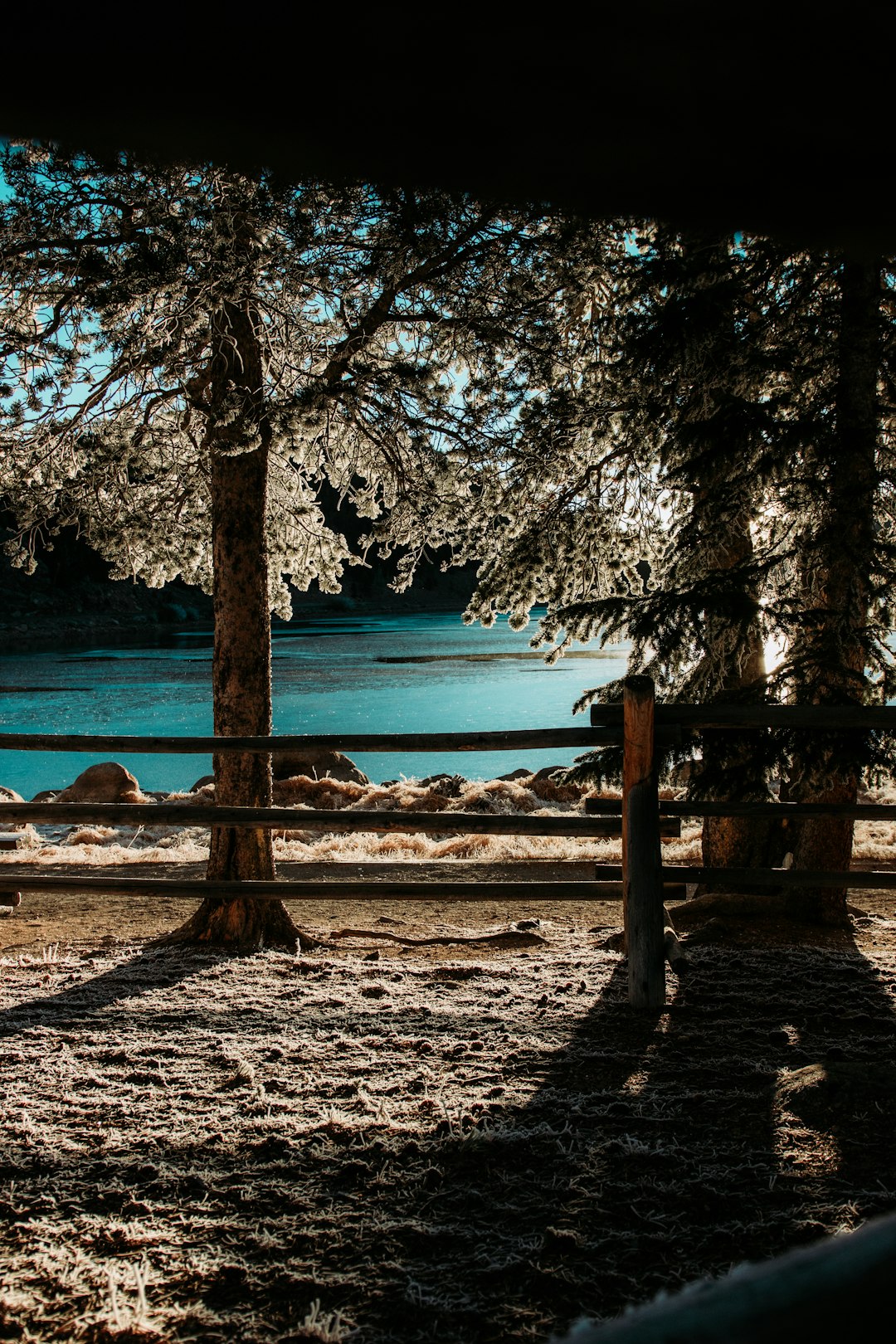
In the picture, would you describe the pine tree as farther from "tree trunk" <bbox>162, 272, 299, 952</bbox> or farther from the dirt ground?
the dirt ground

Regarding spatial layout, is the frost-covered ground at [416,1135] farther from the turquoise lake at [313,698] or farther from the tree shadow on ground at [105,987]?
the turquoise lake at [313,698]

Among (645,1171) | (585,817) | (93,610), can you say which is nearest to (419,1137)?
(645,1171)

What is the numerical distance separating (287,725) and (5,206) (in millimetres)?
41960

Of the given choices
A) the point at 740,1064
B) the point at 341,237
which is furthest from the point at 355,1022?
the point at 341,237

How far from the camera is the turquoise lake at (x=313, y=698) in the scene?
45250mm

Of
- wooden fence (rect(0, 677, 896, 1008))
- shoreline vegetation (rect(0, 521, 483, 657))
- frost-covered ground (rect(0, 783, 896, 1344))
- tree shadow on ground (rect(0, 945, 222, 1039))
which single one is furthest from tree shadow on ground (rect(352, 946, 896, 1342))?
shoreline vegetation (rect(0, 521, 483, 657))

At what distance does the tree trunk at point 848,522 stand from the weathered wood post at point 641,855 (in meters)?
1.63

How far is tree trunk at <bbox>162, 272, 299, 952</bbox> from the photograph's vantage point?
7109mm

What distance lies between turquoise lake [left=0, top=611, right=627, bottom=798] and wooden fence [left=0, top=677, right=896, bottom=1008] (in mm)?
12745

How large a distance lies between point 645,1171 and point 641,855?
207 centimetres

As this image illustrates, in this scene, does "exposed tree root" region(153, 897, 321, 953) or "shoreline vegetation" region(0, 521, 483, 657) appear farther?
"shoreline vegetation" region(0, 521, 483, 657)

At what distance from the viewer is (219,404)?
22.2 ft

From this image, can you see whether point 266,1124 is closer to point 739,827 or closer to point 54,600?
point 739,827

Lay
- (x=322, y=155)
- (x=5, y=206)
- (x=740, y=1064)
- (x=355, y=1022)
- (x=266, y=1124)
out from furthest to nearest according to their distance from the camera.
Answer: (x=5, y=206) → (x=355, y=1022) → (x=740, y=1064) → (x=266, y=1124) → (x=322, y=155)
